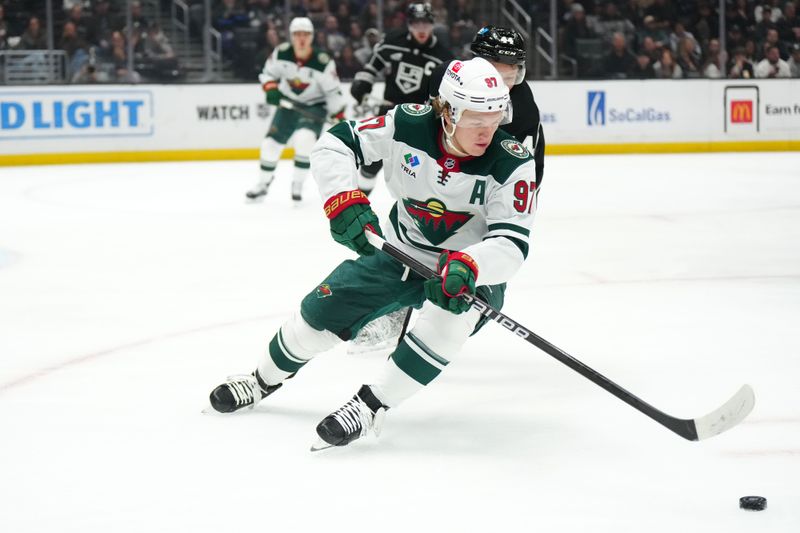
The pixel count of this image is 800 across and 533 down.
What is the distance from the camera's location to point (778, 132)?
1109 cm

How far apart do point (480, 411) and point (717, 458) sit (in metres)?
0.68

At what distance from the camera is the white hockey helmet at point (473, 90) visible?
252 cm

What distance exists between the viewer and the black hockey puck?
2.21 m

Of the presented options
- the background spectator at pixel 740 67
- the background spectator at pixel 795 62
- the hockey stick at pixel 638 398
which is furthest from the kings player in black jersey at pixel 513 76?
the background spectator at pixel 795 62

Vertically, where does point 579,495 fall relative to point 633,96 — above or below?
below

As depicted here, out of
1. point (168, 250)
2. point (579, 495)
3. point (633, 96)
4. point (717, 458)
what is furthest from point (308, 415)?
point (633, 96)

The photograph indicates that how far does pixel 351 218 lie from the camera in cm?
263

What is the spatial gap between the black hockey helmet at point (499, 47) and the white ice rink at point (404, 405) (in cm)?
95

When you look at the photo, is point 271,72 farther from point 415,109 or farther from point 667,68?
point 415,109

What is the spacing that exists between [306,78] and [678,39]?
525cm

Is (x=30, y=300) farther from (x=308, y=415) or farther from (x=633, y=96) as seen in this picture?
(x=633, y=96)

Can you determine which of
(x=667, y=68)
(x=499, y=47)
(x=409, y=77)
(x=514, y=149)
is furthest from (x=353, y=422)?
(x=667, y=68)

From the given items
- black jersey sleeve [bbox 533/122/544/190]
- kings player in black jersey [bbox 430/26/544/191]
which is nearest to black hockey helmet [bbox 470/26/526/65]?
kings player in black jersey [bbox 430/26/544/191]

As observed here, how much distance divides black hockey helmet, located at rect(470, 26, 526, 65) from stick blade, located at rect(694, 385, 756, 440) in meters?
1.37
